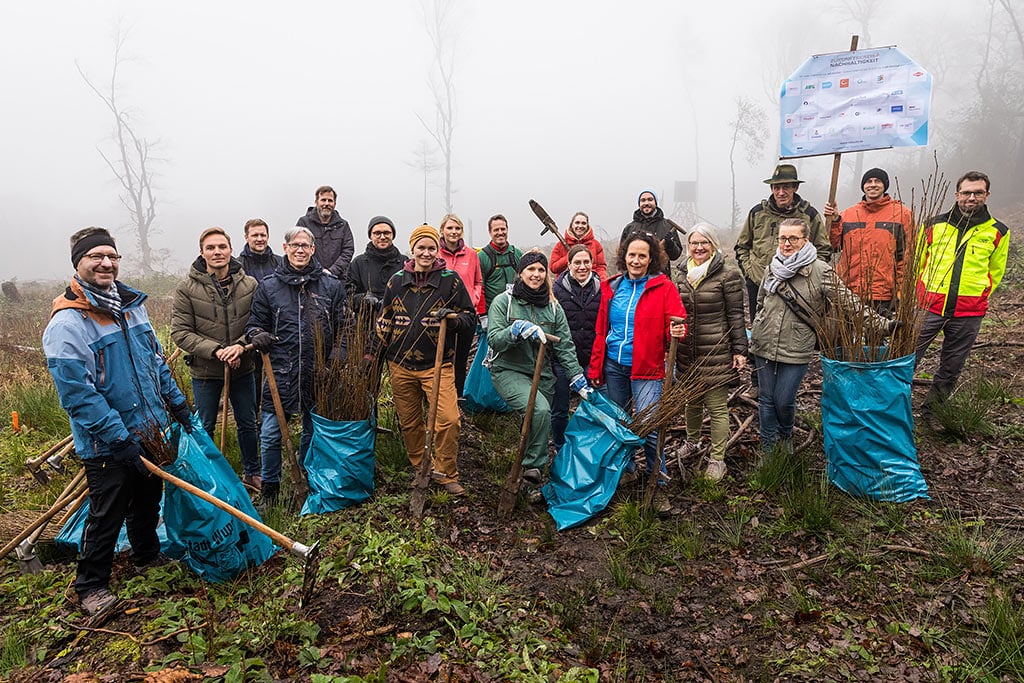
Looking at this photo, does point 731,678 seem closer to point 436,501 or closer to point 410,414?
point 436,501

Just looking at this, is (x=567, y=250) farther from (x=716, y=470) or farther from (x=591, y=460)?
(x=716, y=470)

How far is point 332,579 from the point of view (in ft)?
10.5

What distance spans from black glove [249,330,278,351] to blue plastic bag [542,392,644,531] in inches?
90.3

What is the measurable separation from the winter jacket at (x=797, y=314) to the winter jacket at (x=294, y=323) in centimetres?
319

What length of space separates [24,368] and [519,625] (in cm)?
862

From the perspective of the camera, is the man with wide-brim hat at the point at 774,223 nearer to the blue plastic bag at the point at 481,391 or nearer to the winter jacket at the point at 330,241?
the blue plastic bag at the point at 481,391

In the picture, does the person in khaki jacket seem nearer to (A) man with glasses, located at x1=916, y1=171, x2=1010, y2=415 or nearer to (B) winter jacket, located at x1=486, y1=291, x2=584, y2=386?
(B) winter jacket, located at x1=486, y1=291, x2=584, y2=386

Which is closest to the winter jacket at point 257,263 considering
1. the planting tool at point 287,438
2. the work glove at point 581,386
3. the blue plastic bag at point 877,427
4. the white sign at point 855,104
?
the planting tool at point 287,438

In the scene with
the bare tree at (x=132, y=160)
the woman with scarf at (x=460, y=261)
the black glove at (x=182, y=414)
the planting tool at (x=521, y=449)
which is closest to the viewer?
the black glove at (x=182, y=414)

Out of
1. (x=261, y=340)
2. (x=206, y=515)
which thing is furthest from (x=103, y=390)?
(x=261, y=340)

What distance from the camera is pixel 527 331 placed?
12.8 ft

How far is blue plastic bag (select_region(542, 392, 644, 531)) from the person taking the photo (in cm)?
386

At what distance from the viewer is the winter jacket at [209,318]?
3932mm

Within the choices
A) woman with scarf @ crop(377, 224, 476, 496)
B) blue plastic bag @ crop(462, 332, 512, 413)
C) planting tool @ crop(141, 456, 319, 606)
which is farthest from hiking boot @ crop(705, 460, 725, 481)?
planting tool @ crop(141, 456, 319, 606)
